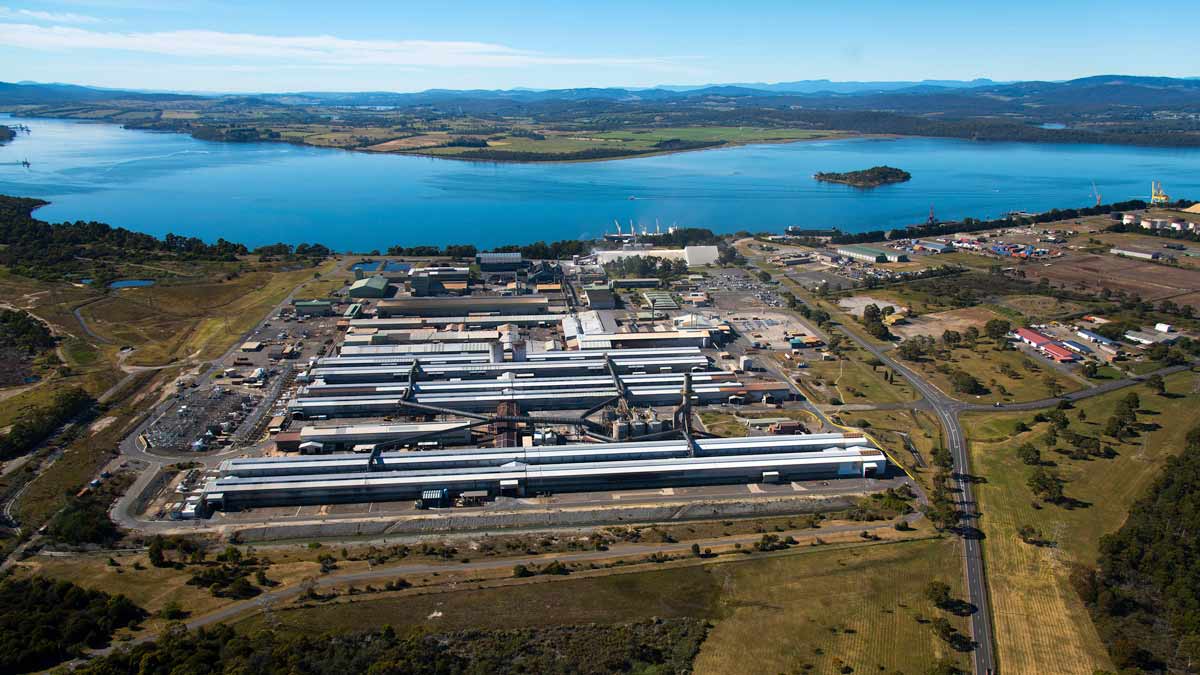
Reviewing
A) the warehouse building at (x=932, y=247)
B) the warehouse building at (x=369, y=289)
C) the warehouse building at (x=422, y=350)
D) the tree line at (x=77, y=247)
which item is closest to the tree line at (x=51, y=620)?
the warehouse building at (x=422, y=350)

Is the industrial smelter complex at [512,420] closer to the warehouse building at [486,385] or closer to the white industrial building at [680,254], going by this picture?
the warehouse building at [486,385]

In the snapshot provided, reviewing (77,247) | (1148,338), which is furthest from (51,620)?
(77,247)

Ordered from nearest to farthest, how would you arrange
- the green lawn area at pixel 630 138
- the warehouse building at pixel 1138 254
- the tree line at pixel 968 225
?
1. the warehouse building at pixel 1138 254
2. the tree line at pixel 968 225
3. the green lawn area at pixel 630 138

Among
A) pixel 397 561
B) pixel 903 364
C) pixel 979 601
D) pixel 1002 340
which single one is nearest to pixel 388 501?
pixel 397 561

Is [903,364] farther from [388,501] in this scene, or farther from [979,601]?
[388,501]

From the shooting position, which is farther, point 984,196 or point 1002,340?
point 984,196

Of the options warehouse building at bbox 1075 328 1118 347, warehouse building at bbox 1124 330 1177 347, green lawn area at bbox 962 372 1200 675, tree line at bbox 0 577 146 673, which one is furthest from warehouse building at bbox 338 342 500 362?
warehouse building at bbox 1124 330 1177 347

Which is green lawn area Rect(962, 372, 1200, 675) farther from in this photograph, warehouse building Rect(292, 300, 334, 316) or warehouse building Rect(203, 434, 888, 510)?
warehouse building Rect(292, 300, 334, 316)
